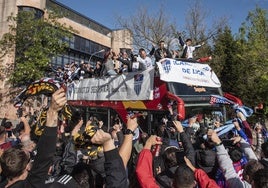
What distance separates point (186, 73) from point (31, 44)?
55.4 feet

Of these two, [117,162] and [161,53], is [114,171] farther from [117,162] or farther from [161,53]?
[161,53]

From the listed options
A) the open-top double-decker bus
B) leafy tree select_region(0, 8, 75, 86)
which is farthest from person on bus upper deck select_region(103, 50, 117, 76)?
leafy tree select_region(0, 8, 75, 86)

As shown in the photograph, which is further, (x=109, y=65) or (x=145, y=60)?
(x=109, y=65)

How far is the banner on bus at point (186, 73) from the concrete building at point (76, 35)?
1594 centimetres

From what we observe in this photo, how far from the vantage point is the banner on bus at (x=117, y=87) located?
34.9 feet

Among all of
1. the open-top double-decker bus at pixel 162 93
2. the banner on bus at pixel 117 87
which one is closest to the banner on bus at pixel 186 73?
the open-top double-decker bus at pixel 162 93

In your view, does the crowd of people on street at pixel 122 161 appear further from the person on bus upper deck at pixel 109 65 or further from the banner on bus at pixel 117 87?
the person on bus upper deck at pixel 109 65

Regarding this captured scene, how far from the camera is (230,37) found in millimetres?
28219

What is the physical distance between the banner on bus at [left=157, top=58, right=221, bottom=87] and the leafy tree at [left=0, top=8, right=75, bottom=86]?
1487 cm

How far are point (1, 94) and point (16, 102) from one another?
17.3 meters

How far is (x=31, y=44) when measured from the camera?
24.6 meters

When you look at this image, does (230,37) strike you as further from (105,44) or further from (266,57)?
(105,44)

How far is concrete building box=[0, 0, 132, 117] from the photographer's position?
28.4m

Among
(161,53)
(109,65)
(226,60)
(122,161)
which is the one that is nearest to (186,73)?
(161,53)
